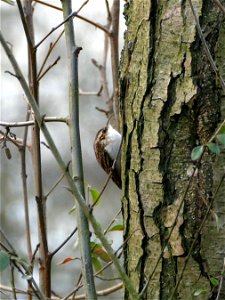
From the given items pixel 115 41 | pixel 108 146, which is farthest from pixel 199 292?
pixel 108 146

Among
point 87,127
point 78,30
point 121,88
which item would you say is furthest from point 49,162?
point 121,88

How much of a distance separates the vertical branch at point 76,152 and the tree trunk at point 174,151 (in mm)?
212

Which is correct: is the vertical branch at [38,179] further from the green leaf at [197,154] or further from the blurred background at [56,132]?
the blurred background at [56,132]

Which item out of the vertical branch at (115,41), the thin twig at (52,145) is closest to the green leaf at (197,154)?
the thin twig at (52,145)

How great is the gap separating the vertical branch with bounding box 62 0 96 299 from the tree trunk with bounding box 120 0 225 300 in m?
0.21

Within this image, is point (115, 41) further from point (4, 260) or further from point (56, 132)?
point (56, 132)

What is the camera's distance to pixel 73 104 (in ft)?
4.84

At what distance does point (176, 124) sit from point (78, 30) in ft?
24.5

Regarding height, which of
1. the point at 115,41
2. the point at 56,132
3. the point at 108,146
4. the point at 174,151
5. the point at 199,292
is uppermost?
the point at 115,41

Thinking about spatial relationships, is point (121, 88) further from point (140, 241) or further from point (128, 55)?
point (140, 241)

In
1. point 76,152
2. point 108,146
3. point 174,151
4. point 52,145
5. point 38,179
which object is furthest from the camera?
point 108,146

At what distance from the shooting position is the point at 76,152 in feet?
4.75

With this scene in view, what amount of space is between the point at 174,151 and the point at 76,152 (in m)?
0.28

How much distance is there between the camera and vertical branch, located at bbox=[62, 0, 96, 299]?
1414 mm
